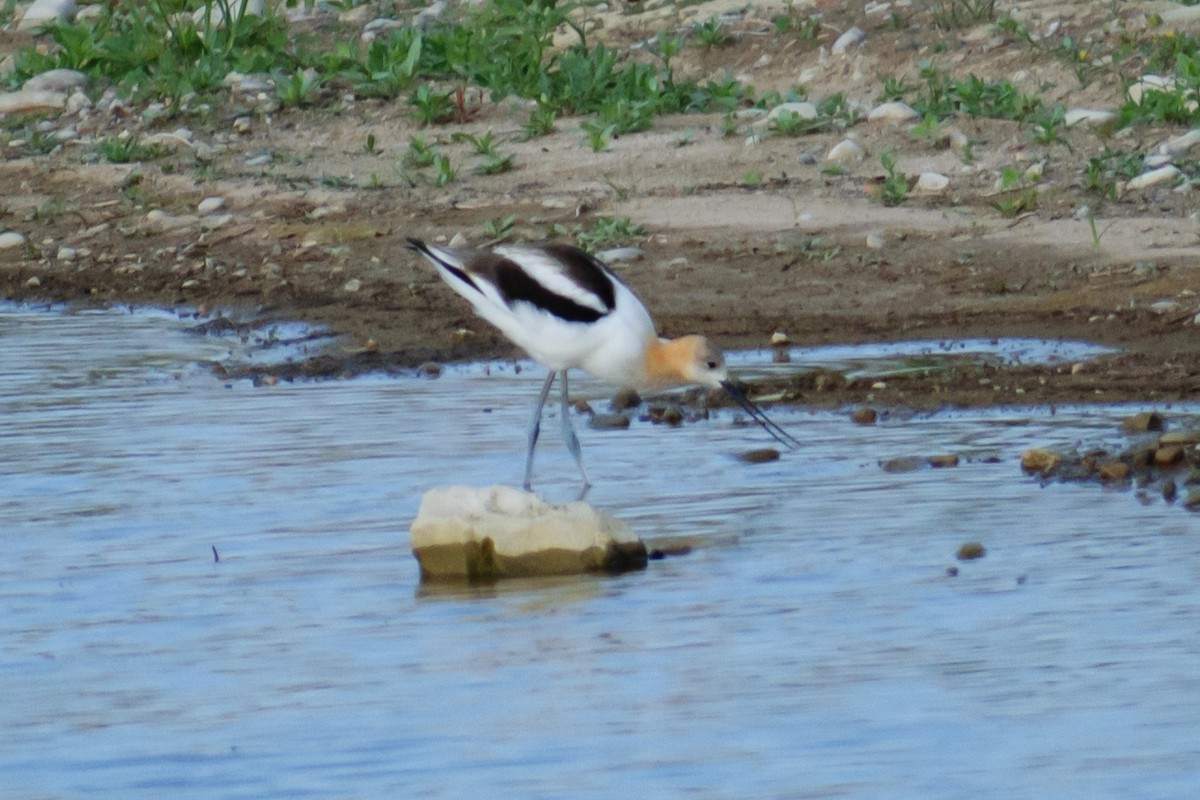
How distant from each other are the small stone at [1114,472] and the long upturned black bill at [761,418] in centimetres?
107

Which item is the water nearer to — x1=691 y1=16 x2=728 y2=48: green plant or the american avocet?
the american avocet

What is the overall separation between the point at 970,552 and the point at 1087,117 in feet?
19.2

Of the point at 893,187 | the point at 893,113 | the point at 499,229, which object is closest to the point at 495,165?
the point at 499,229

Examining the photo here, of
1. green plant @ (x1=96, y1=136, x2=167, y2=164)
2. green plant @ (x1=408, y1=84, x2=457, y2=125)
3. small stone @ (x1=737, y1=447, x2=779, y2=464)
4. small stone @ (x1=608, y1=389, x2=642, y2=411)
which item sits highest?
green plant @ (x1=408, y1=84, x2=457, y2=125)

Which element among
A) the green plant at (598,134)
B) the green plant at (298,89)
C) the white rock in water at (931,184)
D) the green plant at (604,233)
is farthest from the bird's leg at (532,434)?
the green plant at (298,89)

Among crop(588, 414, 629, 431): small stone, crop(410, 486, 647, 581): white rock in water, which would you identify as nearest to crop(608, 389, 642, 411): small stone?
crop(588, 414, 629, 431): small stone

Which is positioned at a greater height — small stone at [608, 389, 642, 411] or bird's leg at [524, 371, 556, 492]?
bird's leg at [524, 371, 556, 492]

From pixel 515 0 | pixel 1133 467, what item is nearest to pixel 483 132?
pixel 515 0

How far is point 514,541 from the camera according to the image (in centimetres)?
589

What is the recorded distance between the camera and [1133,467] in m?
6.67

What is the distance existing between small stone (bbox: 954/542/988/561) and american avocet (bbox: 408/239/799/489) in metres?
1.50

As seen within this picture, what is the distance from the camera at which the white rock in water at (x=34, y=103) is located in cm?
1425

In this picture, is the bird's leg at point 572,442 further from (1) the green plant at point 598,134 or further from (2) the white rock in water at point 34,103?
(2) the white rock in water at point 34,103

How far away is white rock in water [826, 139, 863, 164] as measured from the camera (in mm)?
11258
